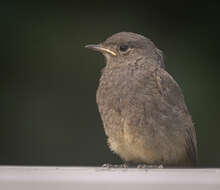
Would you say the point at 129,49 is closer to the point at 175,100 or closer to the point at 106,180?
the point at 175,100

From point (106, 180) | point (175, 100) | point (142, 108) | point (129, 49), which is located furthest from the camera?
point (129, 49)

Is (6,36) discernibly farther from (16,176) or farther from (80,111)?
(16,176)

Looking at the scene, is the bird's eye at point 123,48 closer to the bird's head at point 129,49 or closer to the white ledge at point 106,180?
the bird's head at point 129,49

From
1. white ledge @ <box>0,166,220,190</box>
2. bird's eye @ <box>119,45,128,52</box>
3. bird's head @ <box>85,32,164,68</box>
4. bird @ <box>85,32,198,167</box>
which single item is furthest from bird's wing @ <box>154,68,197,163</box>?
white ledge @ <box>0,166,220,190</box>

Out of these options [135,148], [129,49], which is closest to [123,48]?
[129,49]

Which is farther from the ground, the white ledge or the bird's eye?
the bird's eye

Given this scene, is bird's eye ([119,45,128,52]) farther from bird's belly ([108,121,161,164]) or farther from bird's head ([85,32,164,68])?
bird's belly ([108,121,161,164])

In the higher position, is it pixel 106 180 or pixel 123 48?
pixel 123 48

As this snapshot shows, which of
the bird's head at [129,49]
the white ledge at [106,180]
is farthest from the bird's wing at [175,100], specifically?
the white ledge at [106,180]
